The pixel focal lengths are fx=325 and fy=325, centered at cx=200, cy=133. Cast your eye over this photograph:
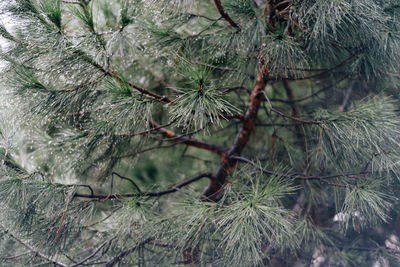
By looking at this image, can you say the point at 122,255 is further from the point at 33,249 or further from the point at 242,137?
the point at 242,137

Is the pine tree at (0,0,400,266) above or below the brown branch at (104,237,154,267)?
above

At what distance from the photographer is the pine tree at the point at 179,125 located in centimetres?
92

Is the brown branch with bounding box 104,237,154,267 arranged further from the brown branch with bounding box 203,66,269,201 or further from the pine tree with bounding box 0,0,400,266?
the brown branch with bounding box 203,66,269,201

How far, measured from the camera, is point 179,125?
1046mm

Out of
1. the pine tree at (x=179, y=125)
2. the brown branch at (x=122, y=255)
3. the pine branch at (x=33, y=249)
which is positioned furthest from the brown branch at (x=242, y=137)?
the pine branch at (x=33, y=249)

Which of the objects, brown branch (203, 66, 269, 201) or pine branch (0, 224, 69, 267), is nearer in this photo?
pine branch (0, 224, 69, 267)

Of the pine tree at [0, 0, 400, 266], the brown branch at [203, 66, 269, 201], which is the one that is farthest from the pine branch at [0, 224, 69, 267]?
the brown branch at [203, 66, 269, 201]

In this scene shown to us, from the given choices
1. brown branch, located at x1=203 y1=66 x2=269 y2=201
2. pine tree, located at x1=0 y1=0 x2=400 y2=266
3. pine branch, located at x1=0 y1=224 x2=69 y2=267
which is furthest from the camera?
brown branch, located at x1=203 y1=66 x2=269 y2=201

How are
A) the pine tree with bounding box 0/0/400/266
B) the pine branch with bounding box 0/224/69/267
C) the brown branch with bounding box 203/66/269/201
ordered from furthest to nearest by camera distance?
the brown branch with bounding box 203/66/269/201, the pine branch with bounding box 0/224/69/267, the pine tree with bounding box 0/0/400/266

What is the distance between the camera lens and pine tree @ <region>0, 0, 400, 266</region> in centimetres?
92

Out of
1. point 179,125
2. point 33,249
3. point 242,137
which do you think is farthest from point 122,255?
point 242,137

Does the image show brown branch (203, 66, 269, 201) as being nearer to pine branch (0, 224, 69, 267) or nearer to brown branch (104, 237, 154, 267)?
brown branch (104, 237, 154, 267)

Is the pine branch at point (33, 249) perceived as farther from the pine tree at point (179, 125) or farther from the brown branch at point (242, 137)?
the brown branch at point (242, 137)

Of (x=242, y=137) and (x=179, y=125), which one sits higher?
(x=179, y=125)
